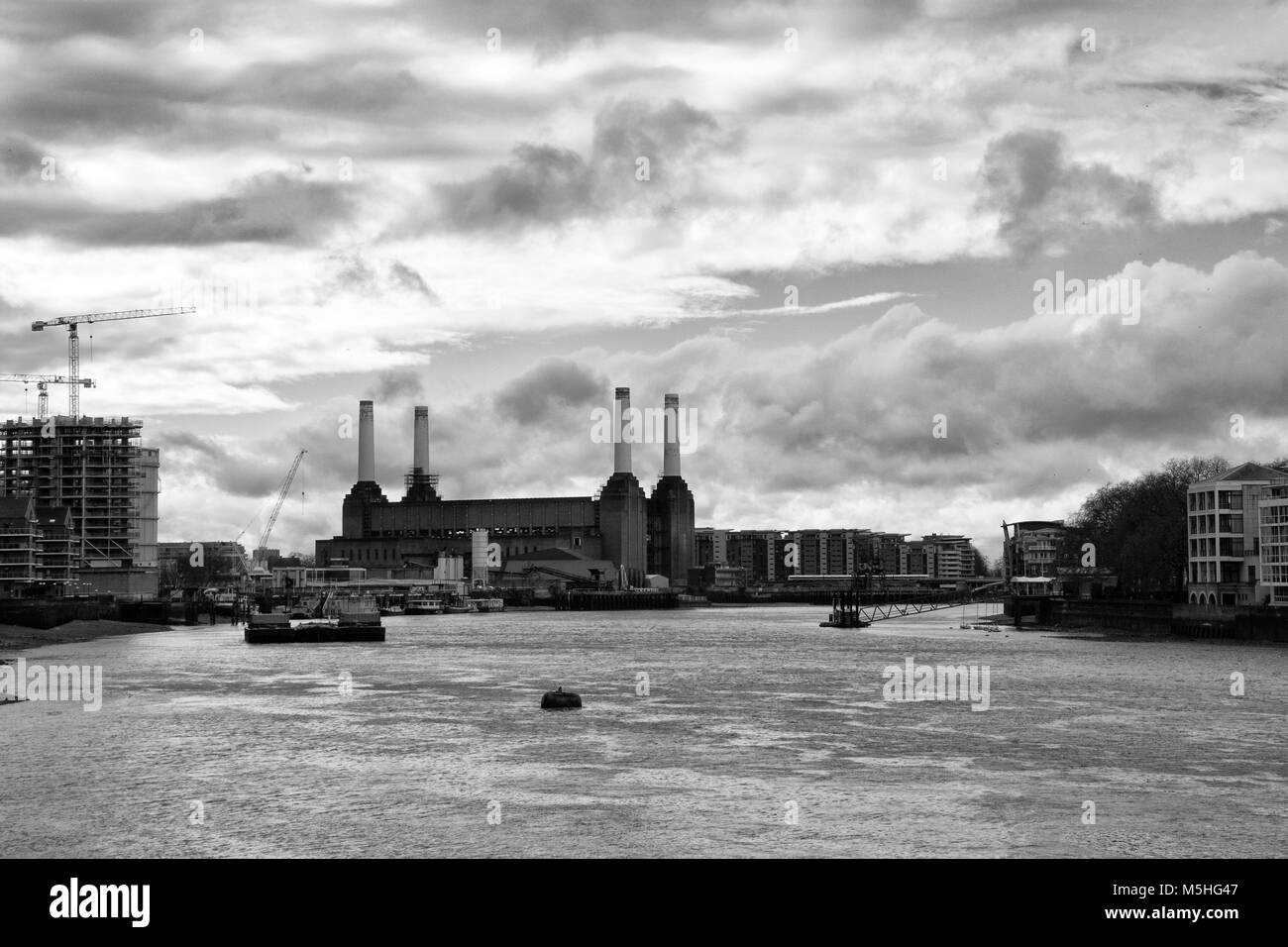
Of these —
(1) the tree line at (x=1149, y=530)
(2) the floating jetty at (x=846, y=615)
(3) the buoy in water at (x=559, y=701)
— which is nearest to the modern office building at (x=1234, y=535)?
(1) the tree line at (x=1149, y=530)

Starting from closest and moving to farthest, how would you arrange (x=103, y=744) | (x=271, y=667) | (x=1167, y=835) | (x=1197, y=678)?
(x=1167, y=835)
(x=103, y=744)
(x=1197, y=678)
(x=271, y=667)

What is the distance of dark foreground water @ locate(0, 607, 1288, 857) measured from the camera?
25.4 meters

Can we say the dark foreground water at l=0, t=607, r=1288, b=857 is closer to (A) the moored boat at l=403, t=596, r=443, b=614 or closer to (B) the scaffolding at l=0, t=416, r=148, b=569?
(A) the moored boat at l=403, t=596, r=443, b=614

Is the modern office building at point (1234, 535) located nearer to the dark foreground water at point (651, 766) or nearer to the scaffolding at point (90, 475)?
the dark foreground water at point (651, 766)

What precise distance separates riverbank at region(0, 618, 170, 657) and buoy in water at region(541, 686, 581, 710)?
46347 millimetres

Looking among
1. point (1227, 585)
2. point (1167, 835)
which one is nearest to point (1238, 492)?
point (1227, 585)

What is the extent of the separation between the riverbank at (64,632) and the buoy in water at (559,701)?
152 feet

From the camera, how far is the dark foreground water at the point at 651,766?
2544 cm

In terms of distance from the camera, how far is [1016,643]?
93.2 metres

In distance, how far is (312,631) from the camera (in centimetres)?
10488

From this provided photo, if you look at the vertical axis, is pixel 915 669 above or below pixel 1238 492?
below

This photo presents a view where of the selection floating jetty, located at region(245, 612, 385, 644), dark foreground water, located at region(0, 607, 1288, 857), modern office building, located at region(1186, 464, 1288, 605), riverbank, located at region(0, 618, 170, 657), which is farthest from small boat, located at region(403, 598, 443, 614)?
dark foreground water, located at region(0, 607, 1288, 857)
